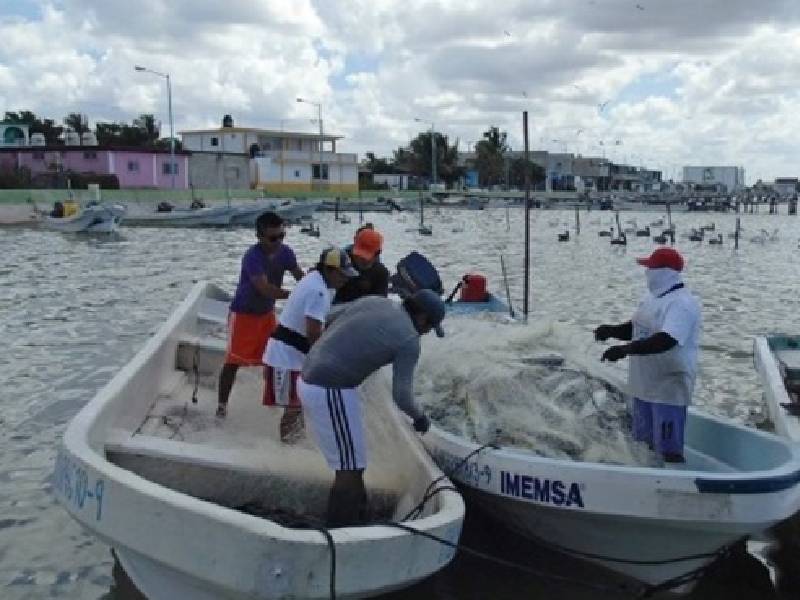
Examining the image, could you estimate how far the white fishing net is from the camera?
6972 millimetres

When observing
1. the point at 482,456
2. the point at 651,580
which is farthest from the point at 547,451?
the point at 651,580

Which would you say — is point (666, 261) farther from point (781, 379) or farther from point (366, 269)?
point (781, 379)

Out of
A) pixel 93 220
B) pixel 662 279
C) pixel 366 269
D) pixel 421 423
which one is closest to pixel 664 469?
pixel 662 279

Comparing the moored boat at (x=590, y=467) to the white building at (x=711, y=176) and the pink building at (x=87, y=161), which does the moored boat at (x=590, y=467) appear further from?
the white building at (x=711, y=176)

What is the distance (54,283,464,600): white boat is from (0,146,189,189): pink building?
197 ft

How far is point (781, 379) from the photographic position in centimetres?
998

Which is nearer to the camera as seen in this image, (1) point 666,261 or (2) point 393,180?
(1) point 666,261

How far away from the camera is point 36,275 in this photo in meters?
29.0

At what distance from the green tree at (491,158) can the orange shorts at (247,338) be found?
12620cm

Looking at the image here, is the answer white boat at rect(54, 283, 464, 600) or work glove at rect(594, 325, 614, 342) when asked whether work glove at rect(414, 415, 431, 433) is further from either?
work glove at rect(594, 325, 614, 342)

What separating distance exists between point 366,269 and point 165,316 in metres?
13.5

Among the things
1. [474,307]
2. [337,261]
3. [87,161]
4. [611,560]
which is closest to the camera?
[611,560]

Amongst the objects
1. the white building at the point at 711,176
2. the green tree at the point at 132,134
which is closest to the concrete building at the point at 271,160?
the green tree at the point at 132,134

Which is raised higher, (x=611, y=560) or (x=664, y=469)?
(x=664, y=469)
